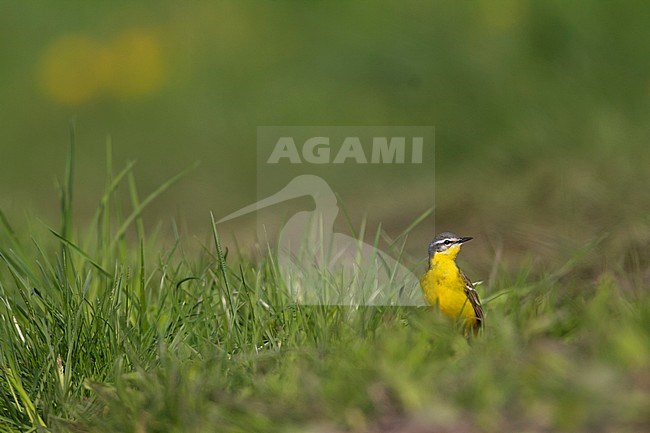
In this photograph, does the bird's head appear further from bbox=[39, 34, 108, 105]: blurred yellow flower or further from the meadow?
bbox=[39, 34, 108, 105]: blurred yellow flower

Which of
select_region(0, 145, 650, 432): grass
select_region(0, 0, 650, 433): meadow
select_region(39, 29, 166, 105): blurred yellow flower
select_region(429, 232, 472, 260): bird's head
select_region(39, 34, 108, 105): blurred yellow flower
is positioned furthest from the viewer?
select_region(39, 34, 108, 105): blurred yellow flower

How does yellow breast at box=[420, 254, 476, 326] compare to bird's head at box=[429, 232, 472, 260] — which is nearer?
yellow breast at box=[420, 254, 476, 326]

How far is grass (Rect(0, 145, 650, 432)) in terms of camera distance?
2533 millimetres

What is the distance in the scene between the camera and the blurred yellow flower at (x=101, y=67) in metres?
9.38

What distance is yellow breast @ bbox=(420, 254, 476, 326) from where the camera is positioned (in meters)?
3.67

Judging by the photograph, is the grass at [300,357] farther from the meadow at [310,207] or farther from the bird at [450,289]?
the bird at [450,289]

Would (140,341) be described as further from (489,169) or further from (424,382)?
(489,169)

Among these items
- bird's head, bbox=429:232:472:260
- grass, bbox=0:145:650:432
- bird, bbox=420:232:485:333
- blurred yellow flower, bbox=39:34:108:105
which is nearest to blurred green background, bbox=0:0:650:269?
blurred yellow flower, bbox=39:34:108:105

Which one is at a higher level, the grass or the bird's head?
the bird's head

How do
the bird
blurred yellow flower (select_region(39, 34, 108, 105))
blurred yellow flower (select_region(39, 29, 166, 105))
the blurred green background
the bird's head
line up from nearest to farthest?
the bird < the bird's head < the blurred green background < blurred yellow flower (select_region(39, 29, 166, 105)) < blurred yellow flower (select_region(39, 34, 108, 105))

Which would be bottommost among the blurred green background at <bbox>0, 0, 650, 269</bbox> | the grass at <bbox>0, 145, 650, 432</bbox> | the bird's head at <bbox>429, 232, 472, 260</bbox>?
the grass at <bbox>0, 145, 650, 432</bbox>

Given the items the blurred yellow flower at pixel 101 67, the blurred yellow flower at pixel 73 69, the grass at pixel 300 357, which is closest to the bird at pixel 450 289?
the grass at pixel 300 357

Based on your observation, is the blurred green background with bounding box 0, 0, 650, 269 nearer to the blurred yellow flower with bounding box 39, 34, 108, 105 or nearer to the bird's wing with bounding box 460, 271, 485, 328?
the blurred yellow flower with bounding box 39, 34, 108, 105

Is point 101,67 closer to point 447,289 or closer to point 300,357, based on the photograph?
point 447,289
